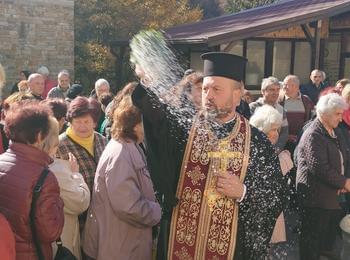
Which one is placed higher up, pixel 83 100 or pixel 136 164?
pixel 83 100

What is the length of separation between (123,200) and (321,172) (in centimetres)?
208

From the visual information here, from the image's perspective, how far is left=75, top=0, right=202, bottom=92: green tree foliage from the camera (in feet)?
63.6

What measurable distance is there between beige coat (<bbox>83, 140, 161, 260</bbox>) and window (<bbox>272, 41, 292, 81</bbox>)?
949 centimetres

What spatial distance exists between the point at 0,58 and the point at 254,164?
50.3ft

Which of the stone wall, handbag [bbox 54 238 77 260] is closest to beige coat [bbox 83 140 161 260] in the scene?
handbag [bbox 54 238 77 260]

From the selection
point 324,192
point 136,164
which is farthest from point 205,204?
point 324,192

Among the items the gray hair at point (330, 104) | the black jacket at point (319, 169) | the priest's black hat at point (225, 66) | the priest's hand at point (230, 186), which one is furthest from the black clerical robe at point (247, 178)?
the gray hair at point (330, 104)

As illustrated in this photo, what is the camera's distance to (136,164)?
317 centimetres

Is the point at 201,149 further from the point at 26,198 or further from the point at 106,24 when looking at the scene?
the point at 106,24

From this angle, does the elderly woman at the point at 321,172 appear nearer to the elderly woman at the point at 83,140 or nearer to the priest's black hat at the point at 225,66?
the elderly woman at the point at 83,140

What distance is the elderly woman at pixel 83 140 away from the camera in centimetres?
374

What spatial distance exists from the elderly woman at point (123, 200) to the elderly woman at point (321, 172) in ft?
6.02

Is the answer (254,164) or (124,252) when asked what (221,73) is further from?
(124,252)

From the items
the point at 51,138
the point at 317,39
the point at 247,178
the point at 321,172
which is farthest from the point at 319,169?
the point at 317,39
